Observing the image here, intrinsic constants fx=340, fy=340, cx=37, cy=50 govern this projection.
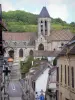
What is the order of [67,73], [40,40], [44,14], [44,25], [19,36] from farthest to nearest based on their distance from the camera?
1. [19,36]
2. [44,14]
3. [44,25]
4. [40,40]
5. [67,73]

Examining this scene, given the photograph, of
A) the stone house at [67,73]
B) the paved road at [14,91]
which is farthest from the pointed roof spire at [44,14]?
the stone house at [67,73]

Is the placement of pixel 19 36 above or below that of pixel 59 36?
above

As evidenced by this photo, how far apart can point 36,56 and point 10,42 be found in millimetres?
22454

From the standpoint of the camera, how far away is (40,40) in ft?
347

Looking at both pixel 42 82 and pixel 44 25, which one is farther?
pixel 44 25

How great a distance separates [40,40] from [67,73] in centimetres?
8600

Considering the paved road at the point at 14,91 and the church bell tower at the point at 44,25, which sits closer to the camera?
the paved road at the point at 14,91

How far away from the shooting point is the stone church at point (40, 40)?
10412 centimetres

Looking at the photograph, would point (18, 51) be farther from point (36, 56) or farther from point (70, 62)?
point (70, 62)

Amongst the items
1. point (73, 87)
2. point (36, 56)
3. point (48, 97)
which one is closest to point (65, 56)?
point (73, 87)

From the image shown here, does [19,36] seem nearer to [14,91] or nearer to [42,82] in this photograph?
[14,91]

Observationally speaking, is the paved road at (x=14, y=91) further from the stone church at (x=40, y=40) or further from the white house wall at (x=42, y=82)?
the stone church at (x=40, y=40)

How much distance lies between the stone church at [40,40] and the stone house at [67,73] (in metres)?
78.5

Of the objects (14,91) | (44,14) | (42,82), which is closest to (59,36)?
(44,14)
